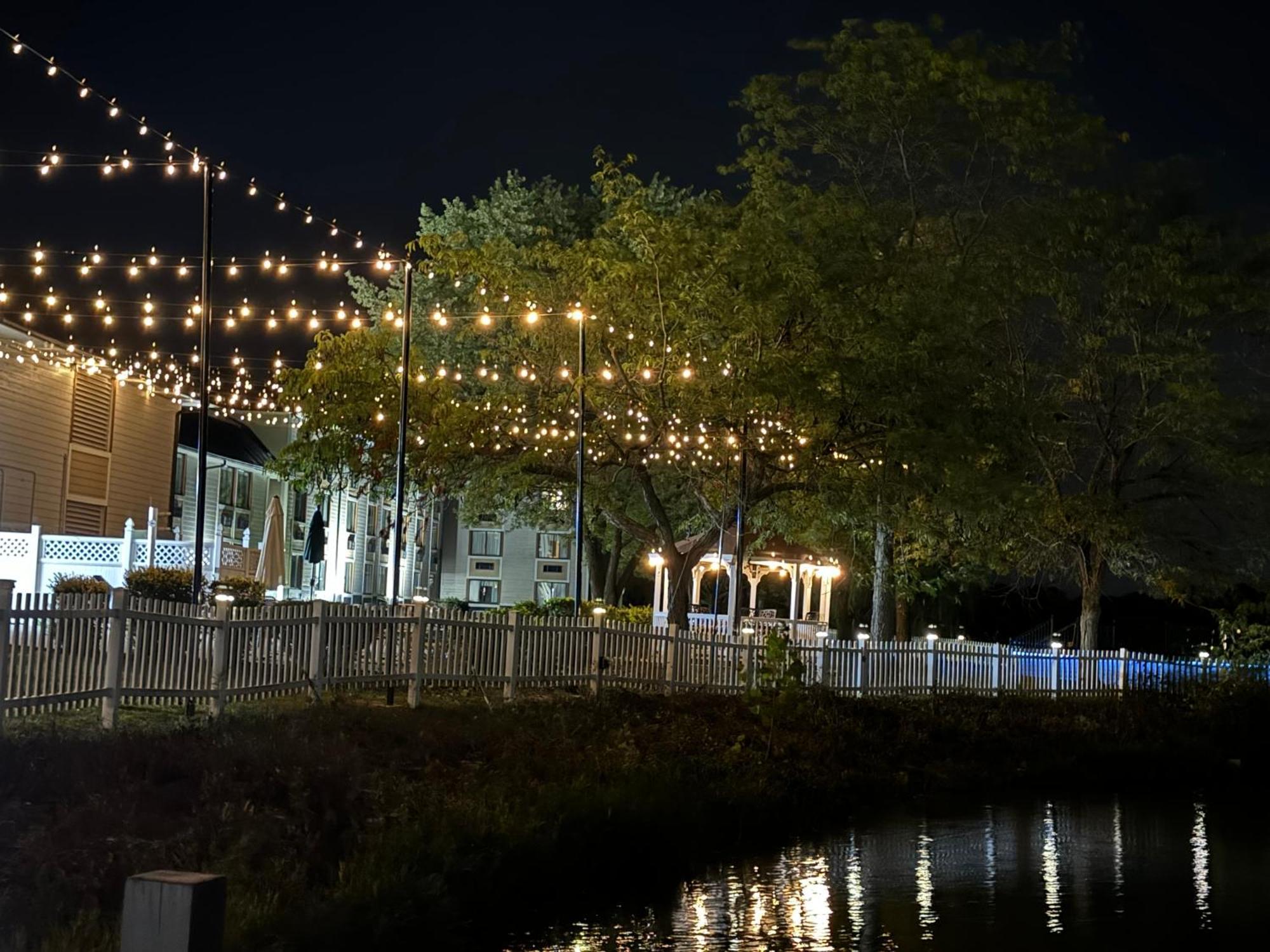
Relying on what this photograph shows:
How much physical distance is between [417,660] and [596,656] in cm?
391

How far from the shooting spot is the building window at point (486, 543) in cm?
7256

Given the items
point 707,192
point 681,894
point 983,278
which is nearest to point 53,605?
point 681,894

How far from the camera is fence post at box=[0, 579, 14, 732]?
39.7 ft

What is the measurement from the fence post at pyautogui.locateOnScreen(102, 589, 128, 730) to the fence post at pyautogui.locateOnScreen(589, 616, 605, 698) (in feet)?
29.3

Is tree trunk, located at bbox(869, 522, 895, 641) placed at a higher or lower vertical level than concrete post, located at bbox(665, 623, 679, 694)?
higher

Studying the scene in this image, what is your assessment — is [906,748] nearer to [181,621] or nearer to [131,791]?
[181,621]

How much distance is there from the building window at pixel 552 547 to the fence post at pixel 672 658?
4540 cm

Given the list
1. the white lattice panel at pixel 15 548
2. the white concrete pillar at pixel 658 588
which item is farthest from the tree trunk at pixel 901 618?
the white lattice panel at pixel 15 548

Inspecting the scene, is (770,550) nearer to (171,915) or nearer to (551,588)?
(171,915)

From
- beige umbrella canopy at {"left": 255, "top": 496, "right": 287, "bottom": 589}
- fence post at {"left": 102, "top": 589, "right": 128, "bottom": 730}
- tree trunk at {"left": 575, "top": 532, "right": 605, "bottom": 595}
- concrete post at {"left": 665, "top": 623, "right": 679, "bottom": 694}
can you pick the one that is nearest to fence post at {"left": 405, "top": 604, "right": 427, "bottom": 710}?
fence post at {"left": 102, "top": 589, "right": 128, "bottom": 730}

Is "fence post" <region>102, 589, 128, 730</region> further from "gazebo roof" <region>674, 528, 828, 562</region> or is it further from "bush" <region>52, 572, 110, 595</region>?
"gazebo roof" <region>674, 528, 828, 562</region>

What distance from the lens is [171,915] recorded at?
5734 mm

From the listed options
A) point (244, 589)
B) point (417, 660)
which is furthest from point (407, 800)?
point (244, 589)

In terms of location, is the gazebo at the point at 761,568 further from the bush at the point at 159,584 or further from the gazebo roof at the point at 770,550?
the bush at the point at 159,584
